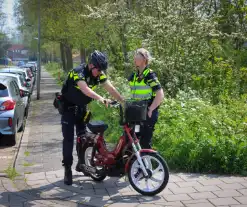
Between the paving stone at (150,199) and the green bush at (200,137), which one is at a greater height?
the green bush at (200,137)

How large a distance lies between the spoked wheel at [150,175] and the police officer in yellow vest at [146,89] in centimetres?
59

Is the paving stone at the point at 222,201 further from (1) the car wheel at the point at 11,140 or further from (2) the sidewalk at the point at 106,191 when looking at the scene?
(1) the car wheel at the point at 11,140

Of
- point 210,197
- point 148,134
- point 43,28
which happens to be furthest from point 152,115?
point 43,28

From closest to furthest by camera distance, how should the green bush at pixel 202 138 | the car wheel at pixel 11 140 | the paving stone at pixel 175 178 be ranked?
the paving stone at pixel 175 178
the green bush at pixel 202 138
the car wheel at pixel 11 140

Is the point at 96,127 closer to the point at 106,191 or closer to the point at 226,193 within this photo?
the point at 106,191

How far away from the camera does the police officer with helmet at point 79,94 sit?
5.32 meters

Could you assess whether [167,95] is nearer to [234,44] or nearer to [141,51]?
[141,51]

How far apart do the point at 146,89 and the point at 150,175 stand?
1.18 meters

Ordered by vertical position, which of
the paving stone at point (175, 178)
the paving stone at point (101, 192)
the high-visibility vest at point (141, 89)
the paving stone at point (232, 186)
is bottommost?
the paving stone at point (101, 192)

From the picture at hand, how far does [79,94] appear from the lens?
217 inches

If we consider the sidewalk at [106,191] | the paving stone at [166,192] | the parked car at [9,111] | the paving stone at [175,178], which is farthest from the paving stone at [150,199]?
the parked car at [9,111]

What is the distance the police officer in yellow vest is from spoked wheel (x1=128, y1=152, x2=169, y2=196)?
1.93ft

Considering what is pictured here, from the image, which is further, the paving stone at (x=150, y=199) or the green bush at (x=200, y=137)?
the green bush at (x=200, y=137)

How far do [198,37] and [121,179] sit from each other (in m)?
6.58
